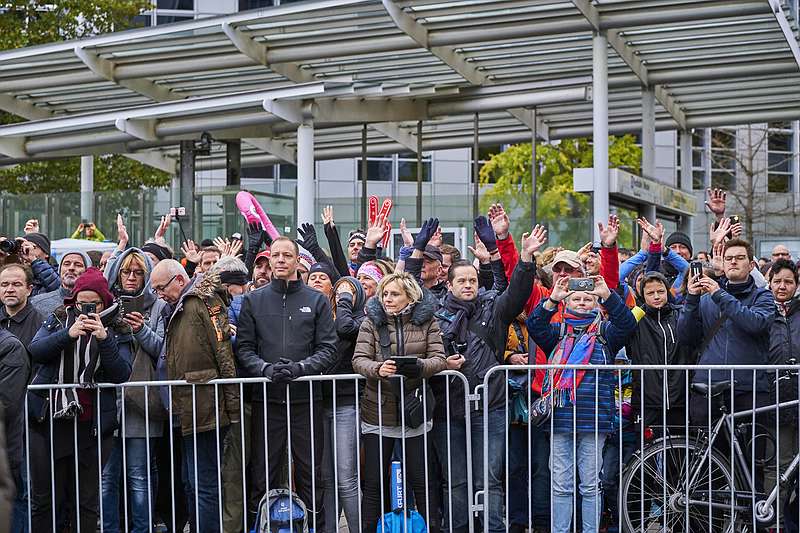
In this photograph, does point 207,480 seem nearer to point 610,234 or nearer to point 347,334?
point 347,334

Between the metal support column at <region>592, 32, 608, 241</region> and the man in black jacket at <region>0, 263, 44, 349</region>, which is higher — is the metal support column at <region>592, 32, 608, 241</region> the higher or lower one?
the higher one

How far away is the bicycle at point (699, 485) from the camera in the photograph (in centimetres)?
824

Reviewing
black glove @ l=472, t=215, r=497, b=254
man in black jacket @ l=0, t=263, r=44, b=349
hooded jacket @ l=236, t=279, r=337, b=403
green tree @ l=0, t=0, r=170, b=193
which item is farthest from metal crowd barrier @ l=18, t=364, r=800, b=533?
green tree @ l=0, t=0, r=170, b=193

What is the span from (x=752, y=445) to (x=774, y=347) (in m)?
0.96

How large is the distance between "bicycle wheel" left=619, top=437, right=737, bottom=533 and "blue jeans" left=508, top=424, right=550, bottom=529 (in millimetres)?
681

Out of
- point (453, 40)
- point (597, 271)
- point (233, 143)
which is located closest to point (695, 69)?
point (453, 40)

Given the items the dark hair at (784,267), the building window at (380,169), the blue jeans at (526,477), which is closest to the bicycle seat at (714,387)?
the blue jeans at (526,477)

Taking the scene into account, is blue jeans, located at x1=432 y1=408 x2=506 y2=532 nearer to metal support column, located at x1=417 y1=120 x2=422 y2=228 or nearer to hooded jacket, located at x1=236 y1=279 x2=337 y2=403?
hooded jacket, located at x1=236 y1=279 x2=337 y2=403

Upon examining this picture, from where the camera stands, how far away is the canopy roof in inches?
786

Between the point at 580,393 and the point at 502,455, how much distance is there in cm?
74

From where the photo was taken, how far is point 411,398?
8352 mm

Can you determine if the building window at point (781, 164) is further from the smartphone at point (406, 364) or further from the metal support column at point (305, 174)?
the smartphone at point (406, 364)

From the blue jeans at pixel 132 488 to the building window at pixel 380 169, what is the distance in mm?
39247

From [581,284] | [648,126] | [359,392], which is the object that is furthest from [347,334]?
[648,126]
